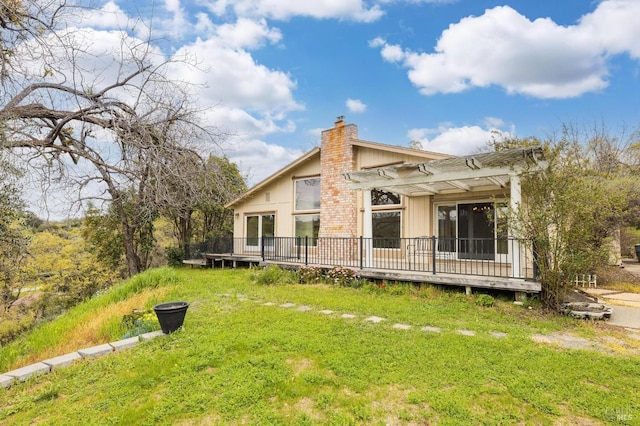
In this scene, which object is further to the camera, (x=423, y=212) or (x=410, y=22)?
(x=410, y=22)

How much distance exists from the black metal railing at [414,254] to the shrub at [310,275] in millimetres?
620

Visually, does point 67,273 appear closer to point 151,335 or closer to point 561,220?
point 151,335

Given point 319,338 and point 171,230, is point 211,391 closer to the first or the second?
point 319,338

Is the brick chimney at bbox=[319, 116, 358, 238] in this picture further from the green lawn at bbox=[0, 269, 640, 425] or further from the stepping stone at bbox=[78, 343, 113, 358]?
the stepping stone at bbox=[78, 343, 113, 358]

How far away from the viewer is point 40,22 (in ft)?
16.2

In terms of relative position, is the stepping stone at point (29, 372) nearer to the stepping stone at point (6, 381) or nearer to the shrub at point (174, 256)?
the stepping stone at point (6, 381)

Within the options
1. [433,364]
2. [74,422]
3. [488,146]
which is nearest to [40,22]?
[74,422]

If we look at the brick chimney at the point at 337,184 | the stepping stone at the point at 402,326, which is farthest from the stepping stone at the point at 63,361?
the brick chimney at the point at 337,184

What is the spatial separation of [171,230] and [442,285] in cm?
2057

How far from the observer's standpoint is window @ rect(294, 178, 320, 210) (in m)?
13.2

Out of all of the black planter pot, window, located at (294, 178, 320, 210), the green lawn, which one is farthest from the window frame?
the black planter pot

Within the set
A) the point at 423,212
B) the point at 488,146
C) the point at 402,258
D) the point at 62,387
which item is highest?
the point at 488,146

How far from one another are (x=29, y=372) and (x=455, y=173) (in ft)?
26.9

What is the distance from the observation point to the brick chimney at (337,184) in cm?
1173
